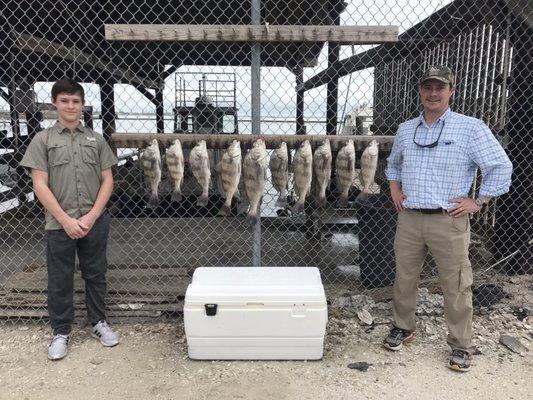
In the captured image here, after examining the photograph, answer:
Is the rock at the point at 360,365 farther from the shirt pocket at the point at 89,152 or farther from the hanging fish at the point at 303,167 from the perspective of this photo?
the shirt pocket at the point at 89,152

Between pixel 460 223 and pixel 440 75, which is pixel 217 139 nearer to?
pixel 440 75

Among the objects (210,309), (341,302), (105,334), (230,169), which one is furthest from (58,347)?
(341,302)

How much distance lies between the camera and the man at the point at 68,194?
10.7 feet

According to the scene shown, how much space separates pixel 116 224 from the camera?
741cm

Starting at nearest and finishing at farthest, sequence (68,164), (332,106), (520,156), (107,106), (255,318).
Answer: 1. (255,318)
2. (68,164)
3. (520,156)
4. (332,106)
5. (107,106)

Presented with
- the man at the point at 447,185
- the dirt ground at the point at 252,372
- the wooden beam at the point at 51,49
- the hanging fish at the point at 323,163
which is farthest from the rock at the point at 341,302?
the wooden beam at the point at 51,49

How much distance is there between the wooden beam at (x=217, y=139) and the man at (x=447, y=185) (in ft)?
1.49

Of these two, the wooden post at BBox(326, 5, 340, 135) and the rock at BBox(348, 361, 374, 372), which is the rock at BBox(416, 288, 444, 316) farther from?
the wooden post at BBox(326, 5, 340, 135)

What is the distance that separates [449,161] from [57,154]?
279 cm

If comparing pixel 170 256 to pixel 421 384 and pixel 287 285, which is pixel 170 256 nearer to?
pixel 287 285

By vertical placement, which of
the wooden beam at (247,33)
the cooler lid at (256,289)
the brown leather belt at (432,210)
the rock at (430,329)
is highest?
the wooden beam at (247,33)

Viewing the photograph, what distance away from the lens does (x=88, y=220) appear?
335 cm

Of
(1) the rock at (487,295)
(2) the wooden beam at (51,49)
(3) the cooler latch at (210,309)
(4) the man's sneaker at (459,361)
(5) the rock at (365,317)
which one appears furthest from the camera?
(2) the wooden beam at (51,49)

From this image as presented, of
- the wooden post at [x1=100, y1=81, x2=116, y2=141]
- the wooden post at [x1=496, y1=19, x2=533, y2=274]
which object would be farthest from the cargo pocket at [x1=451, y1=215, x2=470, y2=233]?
the wooden post at [x1=100, y1=81, x2=116, y2=141]
